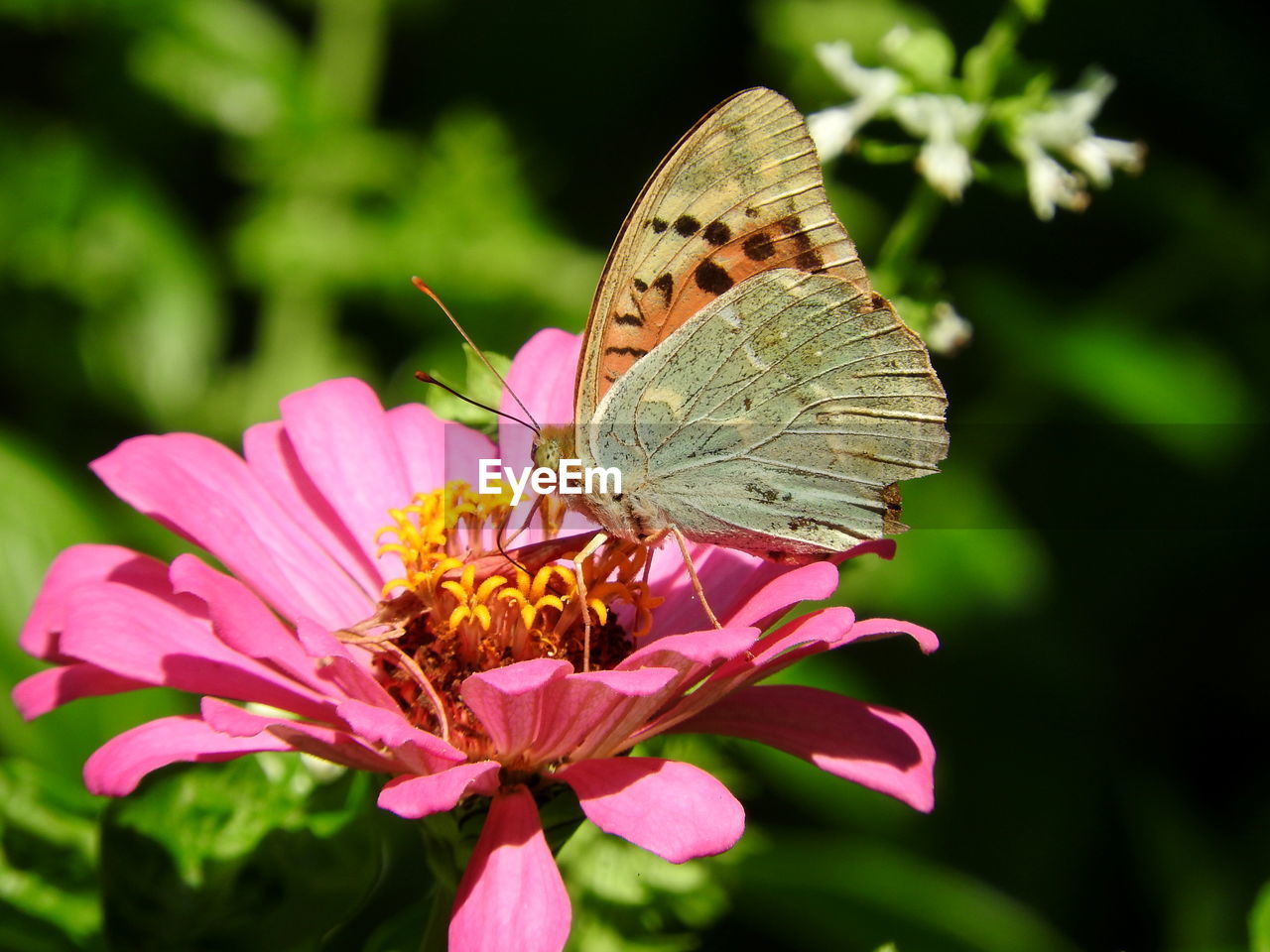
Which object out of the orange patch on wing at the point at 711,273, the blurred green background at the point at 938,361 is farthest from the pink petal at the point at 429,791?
the blurred green background at the point at 938,361

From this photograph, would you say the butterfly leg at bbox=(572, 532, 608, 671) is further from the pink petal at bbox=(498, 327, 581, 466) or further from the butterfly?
the pink petal at bbox=(498, 327, 581, 466)

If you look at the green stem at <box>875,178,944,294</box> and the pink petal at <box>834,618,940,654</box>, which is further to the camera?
the green stem at <box>875,178,944,294</box>

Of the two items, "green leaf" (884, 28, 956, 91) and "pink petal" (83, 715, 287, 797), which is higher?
"green leaf" (884, 28, 956, 91)

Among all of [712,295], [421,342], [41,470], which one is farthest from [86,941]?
[421,342]

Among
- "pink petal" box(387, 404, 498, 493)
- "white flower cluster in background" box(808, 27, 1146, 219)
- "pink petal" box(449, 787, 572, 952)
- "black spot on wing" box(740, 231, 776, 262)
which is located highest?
"white flower cluster in background" box(808, 27, 1146, 219)

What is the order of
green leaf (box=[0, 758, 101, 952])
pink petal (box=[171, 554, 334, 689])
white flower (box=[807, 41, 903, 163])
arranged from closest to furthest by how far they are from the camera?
pink petal (box=[171, 554, 334, 689])
green leaf (box=[0, 758, 101, 952])
white flower (box=[807, 41, 903, 163])

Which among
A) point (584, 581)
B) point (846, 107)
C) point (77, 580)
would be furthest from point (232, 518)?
point (846, 107)

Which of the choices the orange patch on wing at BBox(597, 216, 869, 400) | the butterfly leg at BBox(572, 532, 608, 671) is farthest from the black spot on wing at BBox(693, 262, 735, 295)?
the butterfly leg at BBox(572, 532, 608, 671)

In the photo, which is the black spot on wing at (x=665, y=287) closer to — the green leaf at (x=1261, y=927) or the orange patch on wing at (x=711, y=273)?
the orange patch on wing at (x=711, y=273)
